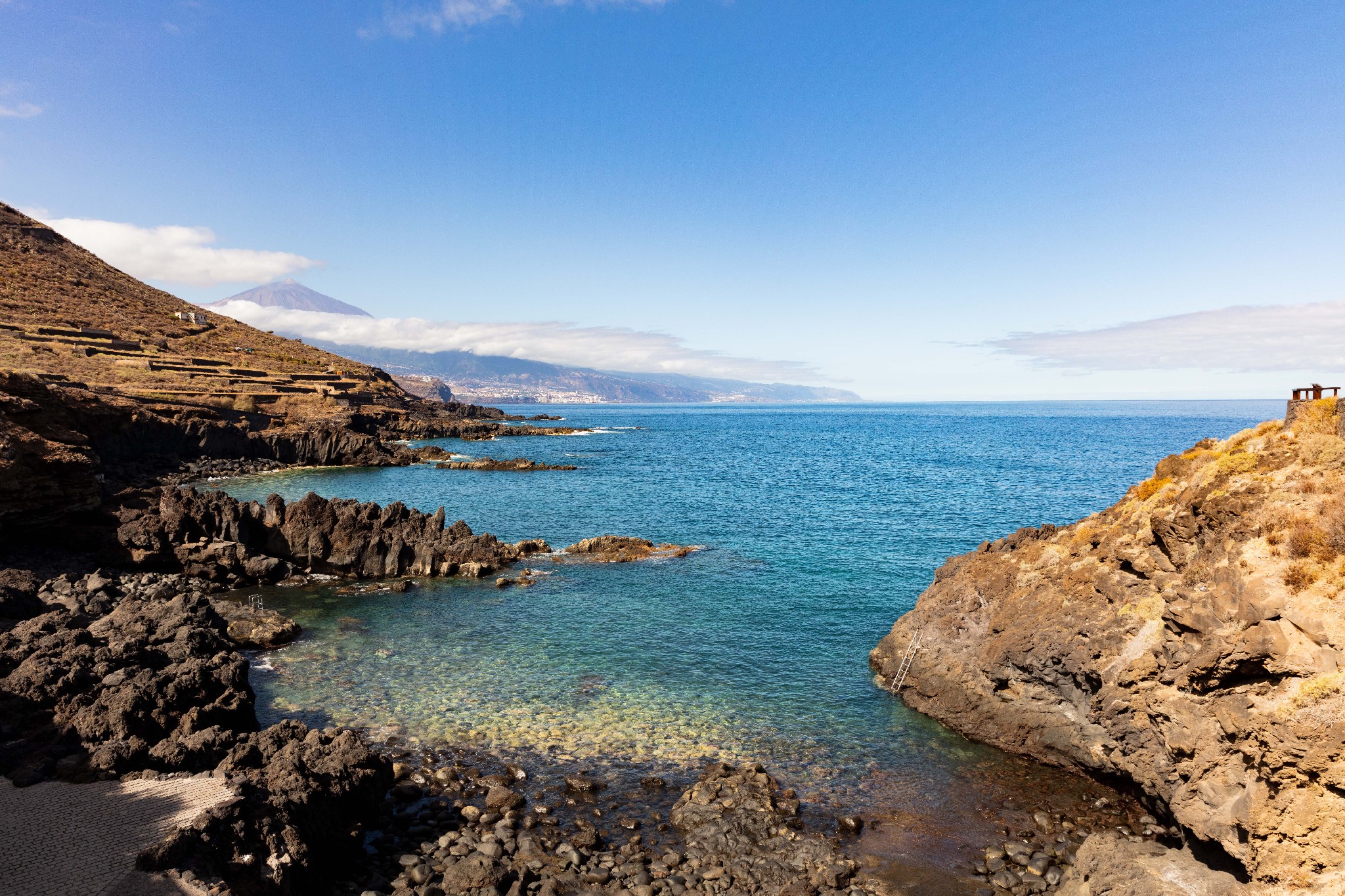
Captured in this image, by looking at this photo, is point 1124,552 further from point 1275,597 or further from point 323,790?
point 323,790

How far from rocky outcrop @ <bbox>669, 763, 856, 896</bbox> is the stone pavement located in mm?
9899

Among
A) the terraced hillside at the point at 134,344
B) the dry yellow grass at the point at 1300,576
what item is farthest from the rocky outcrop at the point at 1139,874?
the terraced hillside at the point at 134,344

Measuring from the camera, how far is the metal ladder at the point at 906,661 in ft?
81.1

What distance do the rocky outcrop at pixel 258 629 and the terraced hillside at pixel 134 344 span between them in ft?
254

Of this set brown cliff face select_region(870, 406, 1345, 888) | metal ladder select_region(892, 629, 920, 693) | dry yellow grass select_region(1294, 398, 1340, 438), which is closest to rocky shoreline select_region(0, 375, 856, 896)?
brown cliff face select_region(870, 406, 1345, 888)

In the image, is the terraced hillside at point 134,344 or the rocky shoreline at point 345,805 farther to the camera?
the terraced hillside at point 134,344

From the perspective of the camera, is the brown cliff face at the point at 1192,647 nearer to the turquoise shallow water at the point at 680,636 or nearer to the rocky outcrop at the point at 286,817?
the turquoise shallow water at the point at 680,636

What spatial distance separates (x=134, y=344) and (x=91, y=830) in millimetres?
131331

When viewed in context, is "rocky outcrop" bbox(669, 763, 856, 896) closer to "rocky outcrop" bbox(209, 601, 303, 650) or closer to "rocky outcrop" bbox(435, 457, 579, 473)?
"rocky outcrop" bbox(209, 601, 303, 650)

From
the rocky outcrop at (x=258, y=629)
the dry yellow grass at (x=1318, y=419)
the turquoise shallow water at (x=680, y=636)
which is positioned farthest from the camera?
the rocky outcrop at (x=258, y=629)

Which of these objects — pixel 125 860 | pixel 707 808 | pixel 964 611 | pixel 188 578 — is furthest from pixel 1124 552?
pixel 188 578

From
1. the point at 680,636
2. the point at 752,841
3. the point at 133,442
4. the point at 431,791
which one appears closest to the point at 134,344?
the point at 133,442

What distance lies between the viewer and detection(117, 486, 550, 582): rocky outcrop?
124 ft

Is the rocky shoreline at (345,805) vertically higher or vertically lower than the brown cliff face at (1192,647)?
lower
